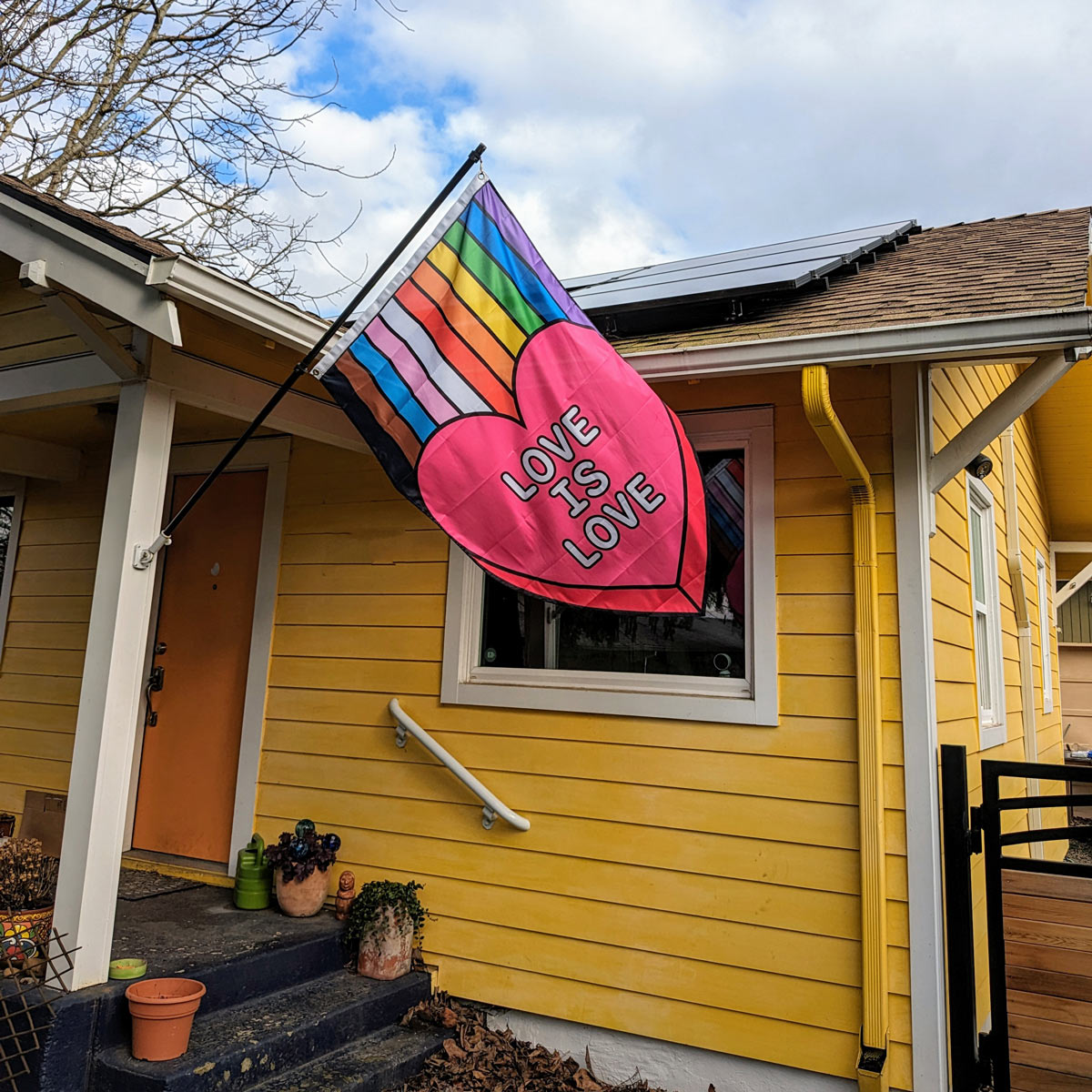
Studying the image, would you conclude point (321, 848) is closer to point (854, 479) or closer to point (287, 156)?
point (854, 479)

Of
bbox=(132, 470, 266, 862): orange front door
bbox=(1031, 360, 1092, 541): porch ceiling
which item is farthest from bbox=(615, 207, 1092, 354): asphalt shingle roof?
bbox=(132, 470, 266, 862): orange front door

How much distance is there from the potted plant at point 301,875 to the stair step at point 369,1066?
666 mm

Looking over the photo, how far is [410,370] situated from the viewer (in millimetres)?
2473

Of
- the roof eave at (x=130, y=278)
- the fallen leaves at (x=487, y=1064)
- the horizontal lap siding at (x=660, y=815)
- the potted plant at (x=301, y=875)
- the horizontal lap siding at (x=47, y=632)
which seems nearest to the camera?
the roof eave at (x=130, y=278)

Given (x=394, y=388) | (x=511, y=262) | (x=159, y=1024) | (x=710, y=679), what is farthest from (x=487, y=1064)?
(x=511, y=262)

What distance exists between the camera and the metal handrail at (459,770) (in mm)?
3604

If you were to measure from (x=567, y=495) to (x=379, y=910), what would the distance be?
2146 millimetres

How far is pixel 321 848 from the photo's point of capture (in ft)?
12.6

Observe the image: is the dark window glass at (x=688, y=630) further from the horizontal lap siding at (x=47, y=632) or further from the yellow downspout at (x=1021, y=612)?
the horizontal lap siding at (x=47, y=632)

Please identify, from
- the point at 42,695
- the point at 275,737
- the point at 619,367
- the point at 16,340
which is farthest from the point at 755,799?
the point at 42,695

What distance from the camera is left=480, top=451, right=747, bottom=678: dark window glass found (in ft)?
11.3

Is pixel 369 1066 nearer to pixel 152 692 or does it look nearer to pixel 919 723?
pixel 919 723

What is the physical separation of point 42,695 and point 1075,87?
77.1 ft

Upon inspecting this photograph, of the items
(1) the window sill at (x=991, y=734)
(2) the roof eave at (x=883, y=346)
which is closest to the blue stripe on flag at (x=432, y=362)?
(2) the roof eave at (x=883, y=346)
